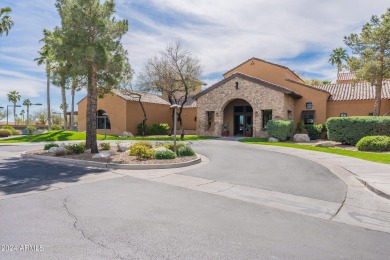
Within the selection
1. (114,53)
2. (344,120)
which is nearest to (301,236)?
(114,53)

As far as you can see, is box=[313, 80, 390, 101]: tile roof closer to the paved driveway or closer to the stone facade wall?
the stone facade wall

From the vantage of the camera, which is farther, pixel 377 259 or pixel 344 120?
pixel 344 120

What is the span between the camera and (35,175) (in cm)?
909

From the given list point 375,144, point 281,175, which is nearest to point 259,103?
point 375,144

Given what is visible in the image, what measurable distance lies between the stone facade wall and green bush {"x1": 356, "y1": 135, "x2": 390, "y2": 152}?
889cm

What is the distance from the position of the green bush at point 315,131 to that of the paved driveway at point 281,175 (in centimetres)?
1363

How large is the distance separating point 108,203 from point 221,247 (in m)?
3.11

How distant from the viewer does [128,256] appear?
3623 mm

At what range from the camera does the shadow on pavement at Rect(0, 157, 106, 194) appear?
7.39m

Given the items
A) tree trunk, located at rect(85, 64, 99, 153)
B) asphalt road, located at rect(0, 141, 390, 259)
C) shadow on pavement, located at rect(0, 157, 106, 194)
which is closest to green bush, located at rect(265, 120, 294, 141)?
tree trunk, located at rect(85, 64, 99, 153)

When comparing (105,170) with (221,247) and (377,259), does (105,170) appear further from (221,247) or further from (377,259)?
(377,259)

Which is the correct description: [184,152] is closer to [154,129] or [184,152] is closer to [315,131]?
[315,131]

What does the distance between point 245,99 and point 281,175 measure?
1834 cm

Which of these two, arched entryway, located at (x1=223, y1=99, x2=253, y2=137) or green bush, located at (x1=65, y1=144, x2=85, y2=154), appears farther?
arched entryway, located at (x1=223, y1=99, x2=253, y2=137)
